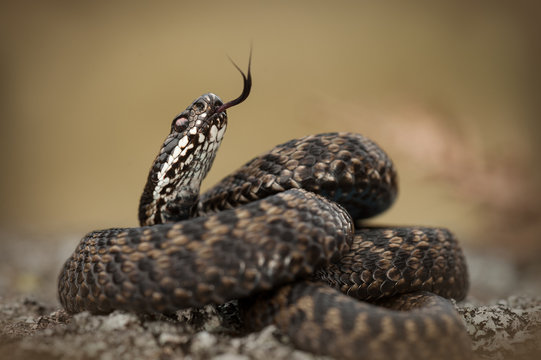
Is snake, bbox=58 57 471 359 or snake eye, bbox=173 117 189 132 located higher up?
snake eye, bbox=173 117 189 132

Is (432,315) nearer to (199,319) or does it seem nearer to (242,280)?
(242,280)

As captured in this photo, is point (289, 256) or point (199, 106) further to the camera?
point (199, 106)

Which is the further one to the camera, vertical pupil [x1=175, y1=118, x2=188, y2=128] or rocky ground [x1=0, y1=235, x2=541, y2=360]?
vertical pupil [x1=175, y1=118, x2=188, y2=128]

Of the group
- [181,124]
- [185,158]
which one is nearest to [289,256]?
[185,158]

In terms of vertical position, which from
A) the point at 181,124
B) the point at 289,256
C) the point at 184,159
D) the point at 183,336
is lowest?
the point at 183,336

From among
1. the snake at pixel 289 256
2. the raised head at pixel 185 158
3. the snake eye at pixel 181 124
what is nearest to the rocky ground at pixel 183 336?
the snake at pixel 289 256

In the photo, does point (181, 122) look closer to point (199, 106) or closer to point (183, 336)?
point (199, 106)

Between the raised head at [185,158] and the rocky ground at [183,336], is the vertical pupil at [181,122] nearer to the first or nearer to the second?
the raised head at [185,158]

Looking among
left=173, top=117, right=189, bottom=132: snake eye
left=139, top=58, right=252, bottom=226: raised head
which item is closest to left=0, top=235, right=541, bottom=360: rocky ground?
left=139, top=58, right=252, bottom=226: raised head

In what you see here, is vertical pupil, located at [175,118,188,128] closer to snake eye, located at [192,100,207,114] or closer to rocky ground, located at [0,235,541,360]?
snake eye, located at [192,100,207,114]
